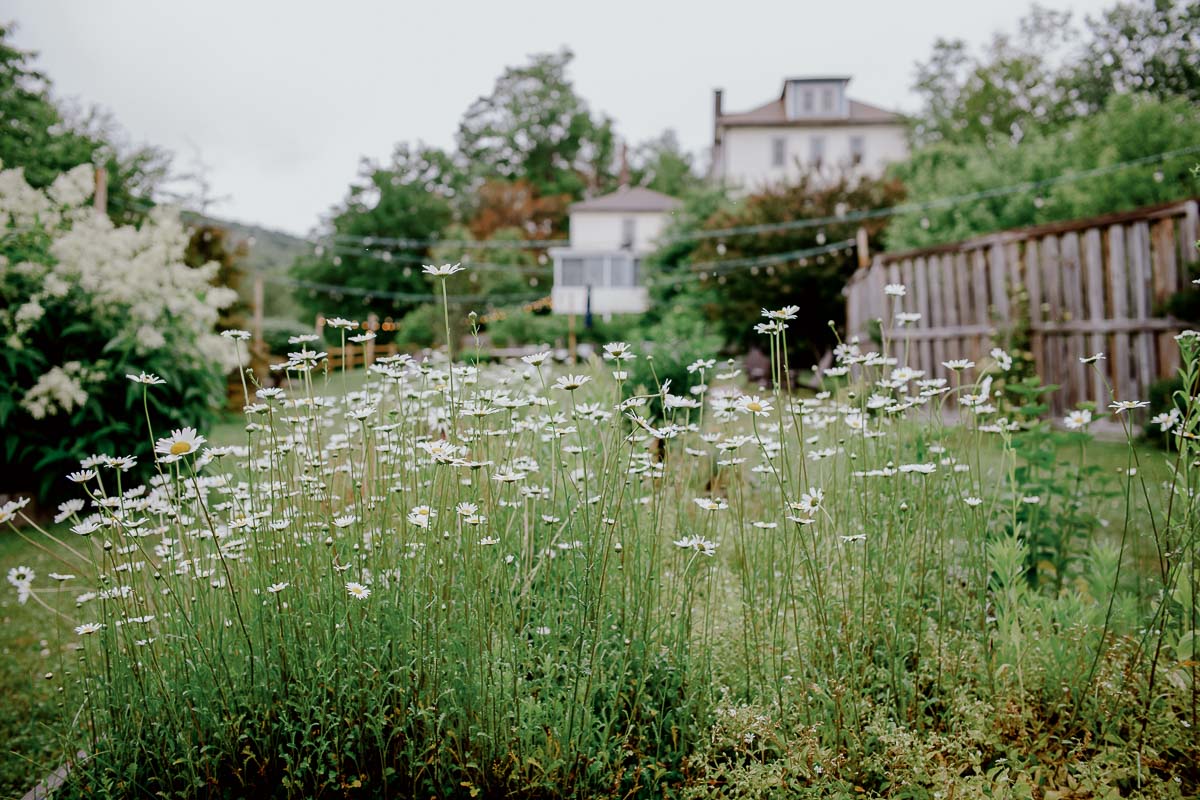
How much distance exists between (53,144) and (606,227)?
1604 cm

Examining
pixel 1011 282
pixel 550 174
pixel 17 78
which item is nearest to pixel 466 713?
pixel 1011 282

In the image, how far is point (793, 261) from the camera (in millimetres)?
16047

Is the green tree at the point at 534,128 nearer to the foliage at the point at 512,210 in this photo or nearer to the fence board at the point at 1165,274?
the foliage at the point at 512,210

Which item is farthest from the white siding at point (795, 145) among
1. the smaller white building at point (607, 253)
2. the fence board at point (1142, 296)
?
the fence board at point (1142, 296)

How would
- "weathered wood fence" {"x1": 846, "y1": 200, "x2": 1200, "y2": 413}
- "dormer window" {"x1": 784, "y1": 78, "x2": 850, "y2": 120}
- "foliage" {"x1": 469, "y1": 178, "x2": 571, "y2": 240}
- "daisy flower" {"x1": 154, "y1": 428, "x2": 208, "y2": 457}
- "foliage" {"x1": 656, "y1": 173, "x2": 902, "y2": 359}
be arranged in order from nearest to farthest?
"daisy flower" {"x1": 154, "y1": 428, "x2": 208, "y2": 457}
"weathered wood fence" {"x1": 846, "y1": 200, "x2": 1200, "y2": 413}
"foliage" {"x1": 656, "y1": 173, "x2": 902, "y2": 359}
"dormer window" {"x1": 784, "y1": 78, "x2": 850, "y2": 120}
"foliage" {"x1": 469, "y1": 178, "x2": 571, "y2": 240}

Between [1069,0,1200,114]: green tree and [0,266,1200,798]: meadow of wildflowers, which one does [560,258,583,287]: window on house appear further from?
[0,266,1200,798]: meadow of wildflowers

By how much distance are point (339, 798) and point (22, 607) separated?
3.17m

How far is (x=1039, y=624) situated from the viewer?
2.09m

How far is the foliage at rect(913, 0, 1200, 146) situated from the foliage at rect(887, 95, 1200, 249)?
5124 mm

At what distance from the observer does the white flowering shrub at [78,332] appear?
508 centimetres

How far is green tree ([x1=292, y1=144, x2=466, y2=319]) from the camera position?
26984 millimetres

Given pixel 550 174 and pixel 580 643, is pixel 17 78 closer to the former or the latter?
pixel 580 643

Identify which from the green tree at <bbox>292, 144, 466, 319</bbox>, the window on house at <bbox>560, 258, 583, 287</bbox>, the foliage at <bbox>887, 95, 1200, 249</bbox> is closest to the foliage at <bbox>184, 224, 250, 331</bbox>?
the foliage at <bbox>887, 95, 1200, 249</bbox>

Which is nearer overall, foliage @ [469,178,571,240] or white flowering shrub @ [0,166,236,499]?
white flowering shrub @ [0,166,236,499]
